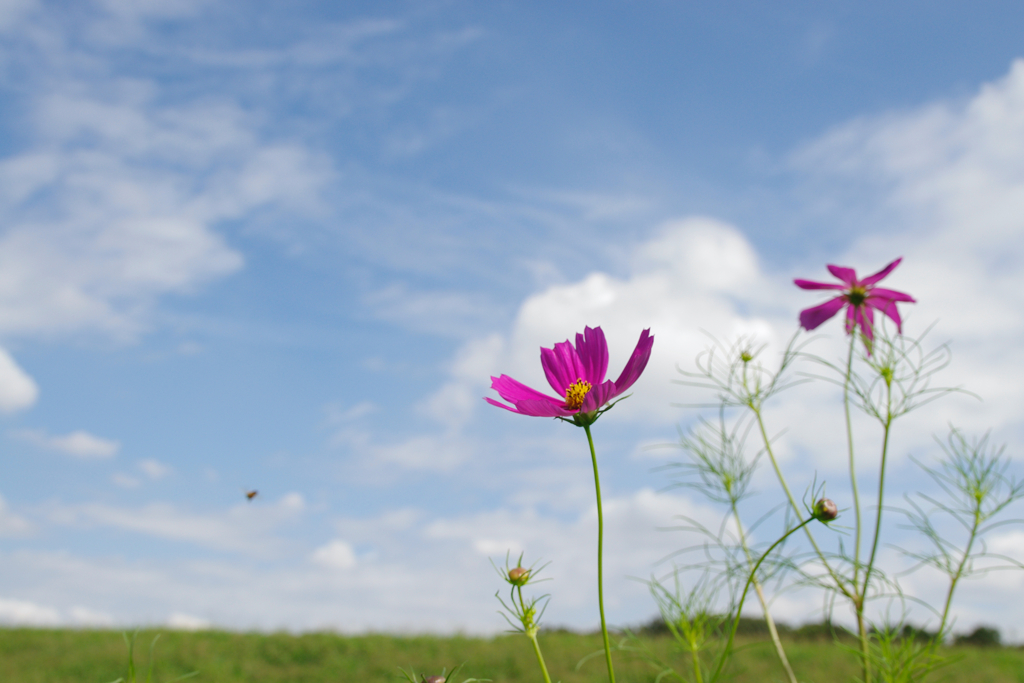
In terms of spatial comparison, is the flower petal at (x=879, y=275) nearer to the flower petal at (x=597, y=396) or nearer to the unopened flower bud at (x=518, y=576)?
the flower petal at (x=597, y=396)

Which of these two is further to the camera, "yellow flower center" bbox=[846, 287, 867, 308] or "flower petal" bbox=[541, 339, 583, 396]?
"yellow flower center" bbox=[846, 287, 867, 308]

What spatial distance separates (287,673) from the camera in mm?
9133

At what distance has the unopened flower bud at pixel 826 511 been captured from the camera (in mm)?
1056

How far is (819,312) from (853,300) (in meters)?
0.10

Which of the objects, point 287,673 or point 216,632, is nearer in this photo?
point 287,673

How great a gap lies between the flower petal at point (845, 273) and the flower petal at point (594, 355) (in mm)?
916

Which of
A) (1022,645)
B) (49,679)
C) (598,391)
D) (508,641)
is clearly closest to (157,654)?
(49,679)

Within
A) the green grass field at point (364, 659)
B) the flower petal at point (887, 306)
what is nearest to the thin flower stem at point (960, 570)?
the flower petal at point (887, 306)

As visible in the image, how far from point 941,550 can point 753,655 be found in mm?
8693

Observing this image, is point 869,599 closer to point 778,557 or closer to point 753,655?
point 778,557

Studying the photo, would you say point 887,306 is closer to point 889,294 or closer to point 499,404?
point 889,294

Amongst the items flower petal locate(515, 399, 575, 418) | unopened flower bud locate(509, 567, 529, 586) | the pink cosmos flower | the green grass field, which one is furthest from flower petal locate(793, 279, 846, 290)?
the green grass field

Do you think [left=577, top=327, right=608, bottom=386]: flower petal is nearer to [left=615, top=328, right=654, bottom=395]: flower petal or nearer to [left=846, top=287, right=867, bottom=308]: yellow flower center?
[left=615, top=328, right=654, bottom=395]: flower petal

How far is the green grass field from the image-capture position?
8617mm
